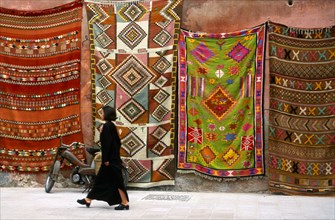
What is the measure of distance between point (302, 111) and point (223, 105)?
1098 mm

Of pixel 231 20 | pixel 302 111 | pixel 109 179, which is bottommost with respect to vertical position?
pixel 109 179

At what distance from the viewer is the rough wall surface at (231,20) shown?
925cm

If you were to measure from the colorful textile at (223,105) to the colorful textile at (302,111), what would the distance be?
0.21 metres

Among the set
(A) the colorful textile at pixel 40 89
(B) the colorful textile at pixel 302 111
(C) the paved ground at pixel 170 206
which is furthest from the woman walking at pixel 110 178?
(B) the colorful textile at pixel 302 111

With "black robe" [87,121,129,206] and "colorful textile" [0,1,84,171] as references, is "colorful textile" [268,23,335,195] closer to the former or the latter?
"black robe" [87,121,129,206]

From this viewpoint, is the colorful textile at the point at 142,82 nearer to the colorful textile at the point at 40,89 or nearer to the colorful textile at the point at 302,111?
the colorful textile at the point at 40,89

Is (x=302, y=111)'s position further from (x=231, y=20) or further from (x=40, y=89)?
(x=40, y=89)

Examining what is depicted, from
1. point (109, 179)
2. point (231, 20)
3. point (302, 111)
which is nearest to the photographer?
point (109, 179)

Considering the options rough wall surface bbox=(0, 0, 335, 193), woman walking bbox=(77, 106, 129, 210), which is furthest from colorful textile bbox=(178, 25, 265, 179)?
woman walking bbox=(77, 106, 129, 210)

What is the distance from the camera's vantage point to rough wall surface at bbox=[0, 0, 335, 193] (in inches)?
364

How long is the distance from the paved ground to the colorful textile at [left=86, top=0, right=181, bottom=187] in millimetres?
531

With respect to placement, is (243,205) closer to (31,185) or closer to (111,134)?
(111,134)

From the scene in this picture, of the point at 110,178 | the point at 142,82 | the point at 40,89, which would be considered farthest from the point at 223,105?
the point at 40,89

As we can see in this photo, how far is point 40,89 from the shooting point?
32.2 ft
